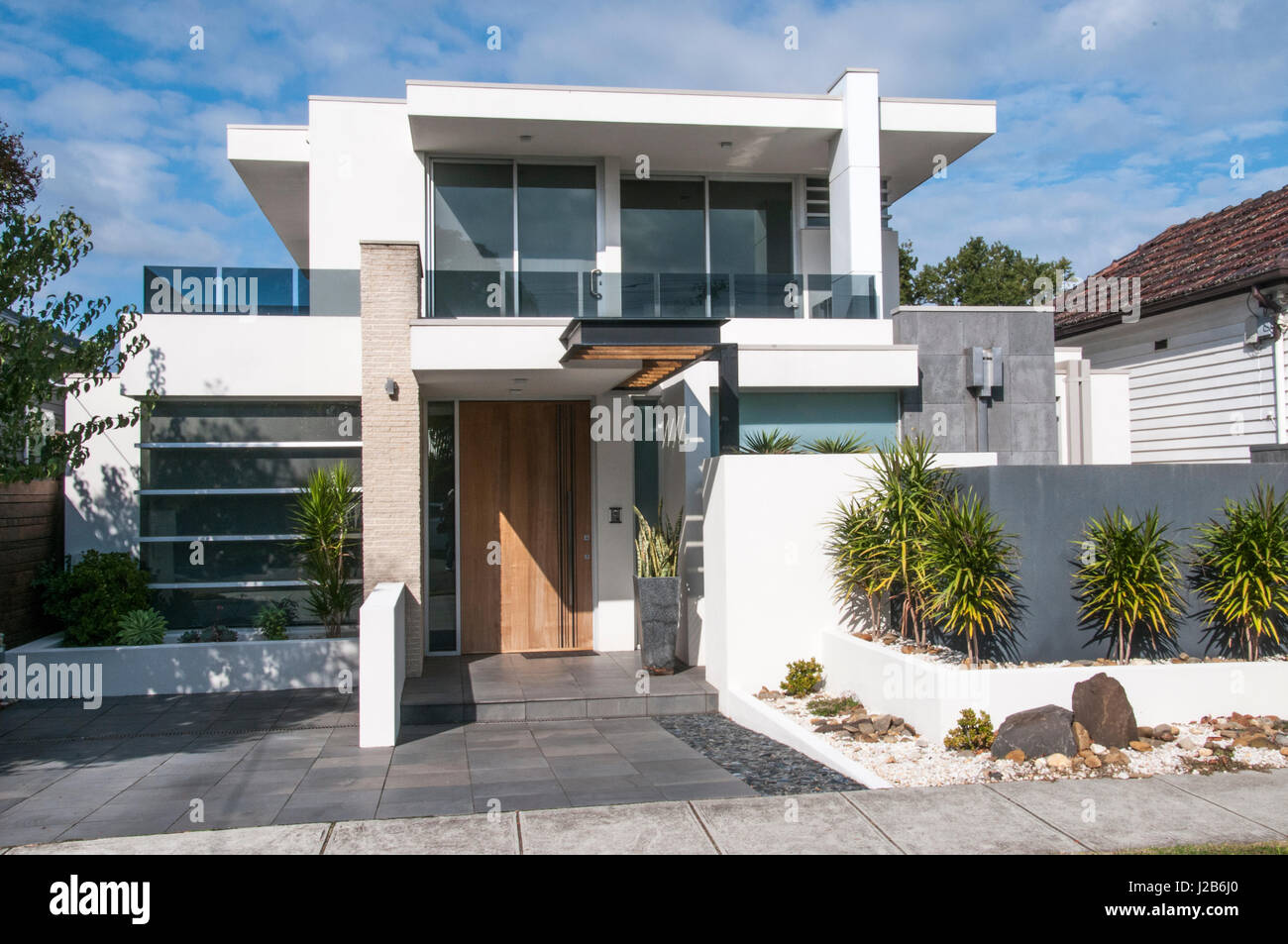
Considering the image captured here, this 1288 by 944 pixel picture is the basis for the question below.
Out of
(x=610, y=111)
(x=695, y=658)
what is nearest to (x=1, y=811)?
(x=695, y=658)

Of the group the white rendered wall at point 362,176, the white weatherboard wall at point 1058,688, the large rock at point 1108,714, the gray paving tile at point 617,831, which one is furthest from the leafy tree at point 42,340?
the large rock at point 1108,714

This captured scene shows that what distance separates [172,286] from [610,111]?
6.31 meters

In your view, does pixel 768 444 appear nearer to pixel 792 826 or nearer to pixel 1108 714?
pixel 1108 714

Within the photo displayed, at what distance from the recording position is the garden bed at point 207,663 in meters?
10.2

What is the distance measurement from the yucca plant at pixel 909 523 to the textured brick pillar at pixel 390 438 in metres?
4.59

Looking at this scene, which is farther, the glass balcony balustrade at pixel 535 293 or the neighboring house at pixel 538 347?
the glass balcony balustrade at pixel 535 293

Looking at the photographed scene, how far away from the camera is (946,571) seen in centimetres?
766

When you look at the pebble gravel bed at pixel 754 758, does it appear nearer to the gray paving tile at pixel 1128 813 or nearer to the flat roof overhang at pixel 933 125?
the gray paving tile at pixel 1128 813

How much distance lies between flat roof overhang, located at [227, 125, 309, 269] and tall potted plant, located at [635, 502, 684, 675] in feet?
29.6

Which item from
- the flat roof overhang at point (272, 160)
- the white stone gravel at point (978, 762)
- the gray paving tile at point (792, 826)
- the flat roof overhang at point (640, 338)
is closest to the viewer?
the gray paving tile at point (792, 826)

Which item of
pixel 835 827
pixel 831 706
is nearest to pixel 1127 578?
pixel 831 706

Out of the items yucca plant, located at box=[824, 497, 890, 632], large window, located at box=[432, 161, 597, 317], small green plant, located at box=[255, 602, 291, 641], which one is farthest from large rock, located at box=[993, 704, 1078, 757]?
large window, located at box=[432, 161, 597, 317]

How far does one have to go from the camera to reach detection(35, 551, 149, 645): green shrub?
413 inches

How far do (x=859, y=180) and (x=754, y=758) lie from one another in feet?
32.2
